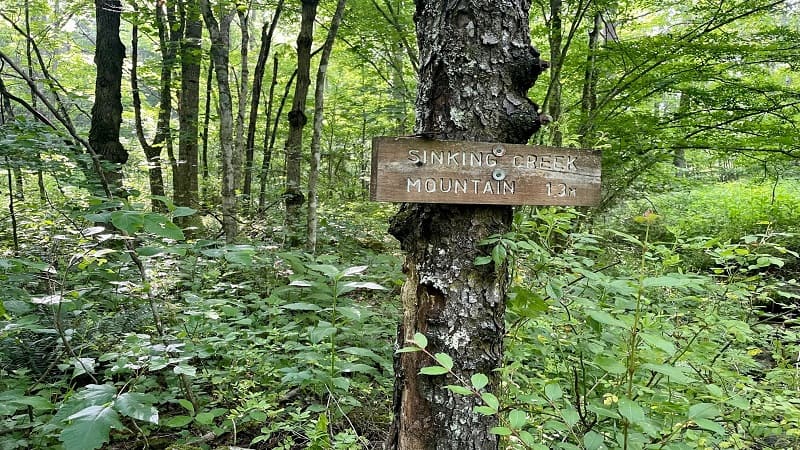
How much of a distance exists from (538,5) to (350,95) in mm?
5344

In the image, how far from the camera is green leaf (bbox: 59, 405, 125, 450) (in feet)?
4.32

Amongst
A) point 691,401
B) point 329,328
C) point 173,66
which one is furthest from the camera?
point 173,66

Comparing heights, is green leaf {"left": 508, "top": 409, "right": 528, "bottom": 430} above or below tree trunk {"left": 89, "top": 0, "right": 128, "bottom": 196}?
below

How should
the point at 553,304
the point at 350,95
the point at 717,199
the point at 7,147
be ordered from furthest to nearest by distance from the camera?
the point at 350,95
the point at 717,199
the point at 7,147
the point at 553,304

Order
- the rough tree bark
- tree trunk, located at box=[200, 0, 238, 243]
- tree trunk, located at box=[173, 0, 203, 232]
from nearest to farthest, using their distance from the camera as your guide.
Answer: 1. the rough tree bark
2. tree trunk, located at box=[200, 0, 238, 243]
3. tree trunk, located at box=[173, 0, 203, 232]

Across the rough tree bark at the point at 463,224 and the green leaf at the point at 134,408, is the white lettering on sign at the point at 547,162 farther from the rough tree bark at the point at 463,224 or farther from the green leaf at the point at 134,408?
the green leaf at the point at 134,408

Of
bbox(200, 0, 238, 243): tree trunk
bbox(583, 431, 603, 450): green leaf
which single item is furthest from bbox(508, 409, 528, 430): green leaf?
bbox(200, 0, 238, 243): tree trunk

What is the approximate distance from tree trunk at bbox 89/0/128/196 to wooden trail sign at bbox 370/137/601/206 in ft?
16.5

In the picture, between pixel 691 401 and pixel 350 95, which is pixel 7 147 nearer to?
pixel 691 401

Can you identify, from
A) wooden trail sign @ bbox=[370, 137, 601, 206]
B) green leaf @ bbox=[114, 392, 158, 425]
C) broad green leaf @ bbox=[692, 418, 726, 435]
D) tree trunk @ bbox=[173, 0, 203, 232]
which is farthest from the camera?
tree trunk @ bbox=[173, 0, 203, 232]

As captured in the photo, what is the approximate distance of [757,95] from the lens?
5.04 m

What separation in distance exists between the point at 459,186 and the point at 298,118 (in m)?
4.76

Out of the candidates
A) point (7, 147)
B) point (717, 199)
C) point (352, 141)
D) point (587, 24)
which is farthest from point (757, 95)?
point (352, 141)

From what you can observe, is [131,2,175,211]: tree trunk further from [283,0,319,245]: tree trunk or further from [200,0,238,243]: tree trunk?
[283,0,319,245]: tree trunk
